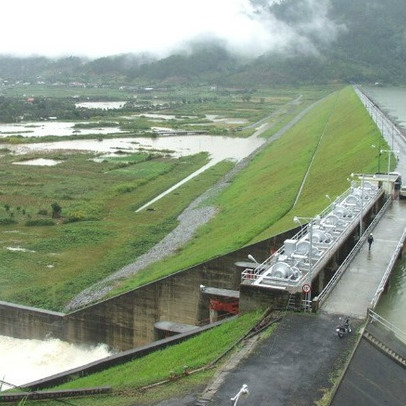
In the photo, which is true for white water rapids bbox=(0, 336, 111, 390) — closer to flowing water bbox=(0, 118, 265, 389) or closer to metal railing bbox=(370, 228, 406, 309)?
flowing water bbox=(0, 118, 265, 389)

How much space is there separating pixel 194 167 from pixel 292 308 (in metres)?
56.2

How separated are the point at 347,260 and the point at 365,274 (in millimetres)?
1309

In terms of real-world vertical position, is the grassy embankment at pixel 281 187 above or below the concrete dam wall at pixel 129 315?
above

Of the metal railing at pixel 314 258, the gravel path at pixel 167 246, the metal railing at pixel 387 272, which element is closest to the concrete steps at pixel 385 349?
the metal railing at pixel 387 272

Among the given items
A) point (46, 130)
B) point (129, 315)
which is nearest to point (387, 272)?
point (129, 315)

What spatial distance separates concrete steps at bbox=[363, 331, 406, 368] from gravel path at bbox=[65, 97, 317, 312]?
1700 cm

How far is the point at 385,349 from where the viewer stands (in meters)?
18.6

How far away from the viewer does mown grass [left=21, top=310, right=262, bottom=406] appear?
1709 centimetres

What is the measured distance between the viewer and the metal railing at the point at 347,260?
71.8 feet

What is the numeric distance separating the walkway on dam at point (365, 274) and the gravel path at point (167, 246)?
45.5ft

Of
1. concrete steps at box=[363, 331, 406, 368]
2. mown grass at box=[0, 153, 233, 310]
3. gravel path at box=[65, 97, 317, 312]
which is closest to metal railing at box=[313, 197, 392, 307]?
concrete steps at box=[363, 331, 406, 368]

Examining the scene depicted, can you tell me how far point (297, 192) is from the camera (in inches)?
1956

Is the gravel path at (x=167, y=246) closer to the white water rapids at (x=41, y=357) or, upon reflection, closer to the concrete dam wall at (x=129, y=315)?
the concrete dam wall at (x=129, y=315)

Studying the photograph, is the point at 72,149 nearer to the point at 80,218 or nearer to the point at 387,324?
the point at 80,218
